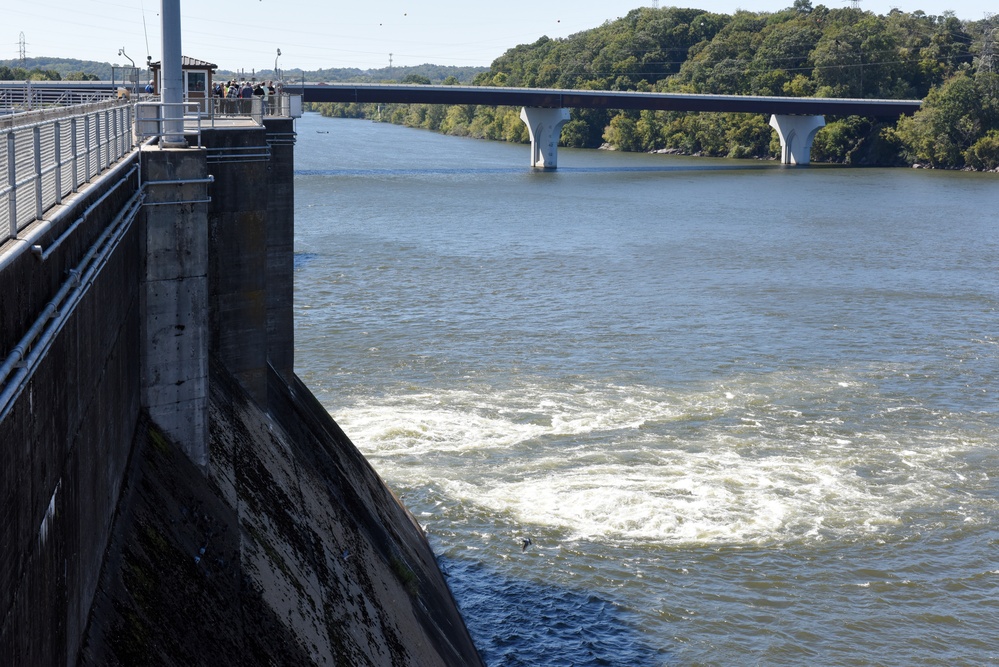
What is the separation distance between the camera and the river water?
18625 millimetres

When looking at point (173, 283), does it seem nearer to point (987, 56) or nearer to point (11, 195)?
point (11, 195)

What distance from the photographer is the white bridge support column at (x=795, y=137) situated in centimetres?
11450

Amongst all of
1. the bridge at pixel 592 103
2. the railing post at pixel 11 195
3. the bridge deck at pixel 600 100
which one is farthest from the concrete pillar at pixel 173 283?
the bridge deck at pixel 600 100

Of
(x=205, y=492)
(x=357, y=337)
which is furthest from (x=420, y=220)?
(x=205, y=492)

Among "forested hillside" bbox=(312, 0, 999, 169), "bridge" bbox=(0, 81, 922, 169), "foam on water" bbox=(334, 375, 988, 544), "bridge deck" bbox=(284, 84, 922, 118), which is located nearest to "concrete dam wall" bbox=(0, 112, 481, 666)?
"foam on water" bbox=(334, 375, 988, 544)

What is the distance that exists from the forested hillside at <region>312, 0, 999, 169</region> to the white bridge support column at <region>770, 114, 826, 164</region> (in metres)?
1.77

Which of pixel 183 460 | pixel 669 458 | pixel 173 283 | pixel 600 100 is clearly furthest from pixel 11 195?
pixel 600 100

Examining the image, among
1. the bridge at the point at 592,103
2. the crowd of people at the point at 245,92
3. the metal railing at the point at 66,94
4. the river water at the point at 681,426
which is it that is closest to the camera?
the river water at the point at 681,426

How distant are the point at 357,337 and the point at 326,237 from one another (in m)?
20.0

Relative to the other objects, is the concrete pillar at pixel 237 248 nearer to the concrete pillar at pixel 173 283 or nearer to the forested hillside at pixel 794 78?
the concrete pillar at pixel 173 283

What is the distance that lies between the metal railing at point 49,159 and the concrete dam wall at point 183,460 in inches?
6.3

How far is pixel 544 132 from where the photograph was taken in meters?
105

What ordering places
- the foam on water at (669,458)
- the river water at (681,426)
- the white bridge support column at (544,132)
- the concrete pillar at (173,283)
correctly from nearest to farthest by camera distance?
the concrete pillar at (173,283)
the river water at (681,426)
the foam on water at (669,458)
the white bridge support column at (544,132)

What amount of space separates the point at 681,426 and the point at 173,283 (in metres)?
17.4
